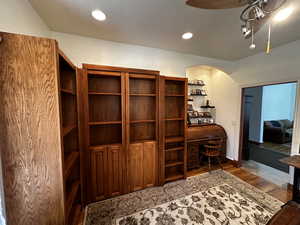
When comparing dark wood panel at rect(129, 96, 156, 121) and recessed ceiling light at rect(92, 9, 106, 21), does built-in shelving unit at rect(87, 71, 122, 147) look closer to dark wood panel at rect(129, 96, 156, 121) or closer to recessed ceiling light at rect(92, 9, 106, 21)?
dark wood panel at rect(129, 96, 156, 121)

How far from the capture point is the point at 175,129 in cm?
288

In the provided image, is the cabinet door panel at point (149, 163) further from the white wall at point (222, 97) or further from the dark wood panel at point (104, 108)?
the white wall at point (222, 97)

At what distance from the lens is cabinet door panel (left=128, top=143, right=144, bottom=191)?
222 cm

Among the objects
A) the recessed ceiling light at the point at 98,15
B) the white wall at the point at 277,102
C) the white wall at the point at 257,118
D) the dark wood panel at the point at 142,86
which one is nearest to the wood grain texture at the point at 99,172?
the dark wood panel at the point at 142,86

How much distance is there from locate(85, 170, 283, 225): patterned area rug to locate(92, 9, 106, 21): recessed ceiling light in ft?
9.02

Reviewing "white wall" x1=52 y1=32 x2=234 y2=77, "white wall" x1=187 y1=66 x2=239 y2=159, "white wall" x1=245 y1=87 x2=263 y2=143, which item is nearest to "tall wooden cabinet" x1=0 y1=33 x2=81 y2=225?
"white wall" x1=52 y1=32 x2=234 y2=77

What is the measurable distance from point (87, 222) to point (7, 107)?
5.67 feet

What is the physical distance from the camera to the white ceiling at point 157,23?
1.51 metres

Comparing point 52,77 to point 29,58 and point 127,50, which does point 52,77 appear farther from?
point 127,50

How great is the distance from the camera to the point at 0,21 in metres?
1.04

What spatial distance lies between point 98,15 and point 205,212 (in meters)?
3.10

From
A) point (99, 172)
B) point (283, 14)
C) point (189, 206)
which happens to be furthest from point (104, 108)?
point (283, 14)

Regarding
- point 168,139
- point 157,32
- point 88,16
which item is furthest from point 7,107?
point 168,139

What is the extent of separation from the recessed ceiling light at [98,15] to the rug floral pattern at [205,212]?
9.06ft
